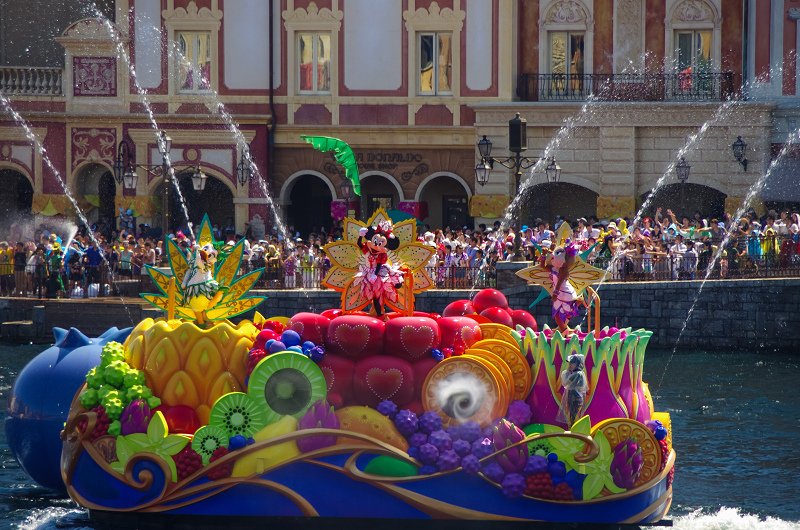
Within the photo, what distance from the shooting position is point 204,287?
29.9 feet

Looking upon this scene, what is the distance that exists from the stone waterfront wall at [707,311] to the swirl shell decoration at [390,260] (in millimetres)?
10317

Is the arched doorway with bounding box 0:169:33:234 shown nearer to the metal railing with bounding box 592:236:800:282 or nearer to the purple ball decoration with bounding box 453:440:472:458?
the metal railing with bounding box 592:236:800:282

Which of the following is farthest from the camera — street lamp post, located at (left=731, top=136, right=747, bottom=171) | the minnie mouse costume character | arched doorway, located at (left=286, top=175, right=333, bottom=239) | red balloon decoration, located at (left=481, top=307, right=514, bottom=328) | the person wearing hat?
arched doorway, located at (left=286, top=175, right=333, bottom=239)

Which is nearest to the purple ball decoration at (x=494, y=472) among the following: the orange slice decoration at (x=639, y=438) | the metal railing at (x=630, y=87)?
the orange slice decoration at (x=639, y=438)

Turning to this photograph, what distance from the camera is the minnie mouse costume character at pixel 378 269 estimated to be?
9.09 meters

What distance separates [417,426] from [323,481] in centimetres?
88

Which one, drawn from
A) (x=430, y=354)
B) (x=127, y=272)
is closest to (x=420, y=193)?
(x=127, y=272)

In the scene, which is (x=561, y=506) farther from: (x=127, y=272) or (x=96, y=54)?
(x=96, y=54)

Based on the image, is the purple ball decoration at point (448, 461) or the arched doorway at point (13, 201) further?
the arched doorway at point (13, 201)

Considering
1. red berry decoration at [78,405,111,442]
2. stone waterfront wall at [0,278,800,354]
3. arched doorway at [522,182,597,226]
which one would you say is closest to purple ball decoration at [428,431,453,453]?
red berry decoration at [78,405,111,442]

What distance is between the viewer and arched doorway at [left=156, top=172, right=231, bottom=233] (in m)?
28.6

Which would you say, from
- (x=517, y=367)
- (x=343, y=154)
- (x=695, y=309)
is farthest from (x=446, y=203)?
(x=517, y=367)

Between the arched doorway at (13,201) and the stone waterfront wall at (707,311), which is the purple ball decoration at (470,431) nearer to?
the stone waterfront wall at (707,311)

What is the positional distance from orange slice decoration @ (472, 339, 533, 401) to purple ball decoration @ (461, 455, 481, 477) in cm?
→ 66
